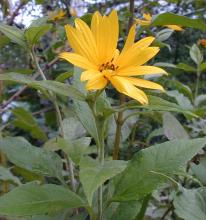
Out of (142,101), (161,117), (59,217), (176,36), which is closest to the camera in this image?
(142,101)

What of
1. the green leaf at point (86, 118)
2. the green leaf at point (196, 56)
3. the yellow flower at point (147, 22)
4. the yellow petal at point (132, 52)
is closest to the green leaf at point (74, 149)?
the green leaf at point (86, 118)

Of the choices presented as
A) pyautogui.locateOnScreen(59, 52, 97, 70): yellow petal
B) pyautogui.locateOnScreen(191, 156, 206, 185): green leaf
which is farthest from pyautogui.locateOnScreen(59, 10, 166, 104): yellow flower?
pyautogui.locateOnScreen(191, 156, 206, 185): green leaf

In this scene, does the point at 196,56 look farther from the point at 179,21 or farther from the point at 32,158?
the point at 32,158

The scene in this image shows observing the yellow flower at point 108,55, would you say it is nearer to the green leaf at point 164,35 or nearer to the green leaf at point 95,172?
the green leaf at point 95,172

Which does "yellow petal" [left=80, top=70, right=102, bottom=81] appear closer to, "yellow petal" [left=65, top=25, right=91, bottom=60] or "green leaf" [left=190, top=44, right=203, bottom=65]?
"yellow petal" [left=65, top=25, right=91, bottom=60]

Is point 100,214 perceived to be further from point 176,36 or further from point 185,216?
point 176,36

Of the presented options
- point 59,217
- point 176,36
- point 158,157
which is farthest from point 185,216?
point 176,36
